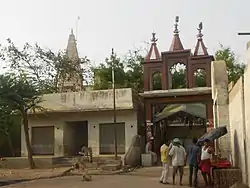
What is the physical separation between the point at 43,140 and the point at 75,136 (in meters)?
2.43

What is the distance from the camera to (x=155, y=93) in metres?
27.5

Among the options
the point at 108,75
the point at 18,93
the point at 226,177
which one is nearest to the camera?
the point at 226,177

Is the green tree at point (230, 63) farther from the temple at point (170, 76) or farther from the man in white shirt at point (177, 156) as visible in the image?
the man in white shirt at point (177, 156)

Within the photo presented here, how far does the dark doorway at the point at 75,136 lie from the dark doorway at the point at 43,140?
100 centimetres

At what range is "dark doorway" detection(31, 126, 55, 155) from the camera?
30500 mm

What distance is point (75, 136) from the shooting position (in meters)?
31.9

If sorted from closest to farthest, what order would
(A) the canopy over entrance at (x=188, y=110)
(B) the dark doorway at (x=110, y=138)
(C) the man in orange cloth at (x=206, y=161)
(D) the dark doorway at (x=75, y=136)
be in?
(C) the man in orange cloth at (x=206, y=161) → (B) the dark doorway at (x=110, y=138) → (D) the dark doorway at (x=75, y=136) → (A) the canopy over entrance at (x=188, y=110)

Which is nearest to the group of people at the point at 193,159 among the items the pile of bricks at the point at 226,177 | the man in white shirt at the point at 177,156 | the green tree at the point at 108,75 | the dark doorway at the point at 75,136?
the man in white shirt at the point at 177,156

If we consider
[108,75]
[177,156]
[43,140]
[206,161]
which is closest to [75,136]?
[43,140]

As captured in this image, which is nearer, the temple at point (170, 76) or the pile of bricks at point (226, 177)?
the pile of bricks at point (226, 177)

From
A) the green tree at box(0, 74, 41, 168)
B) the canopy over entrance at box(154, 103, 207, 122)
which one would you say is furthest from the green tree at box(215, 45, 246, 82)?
the green tree at box(0, 74, 41, 168)

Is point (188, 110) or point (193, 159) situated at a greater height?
point (188, 110)

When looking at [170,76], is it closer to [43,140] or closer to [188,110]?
[188,110]

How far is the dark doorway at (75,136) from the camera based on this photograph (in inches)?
1199
